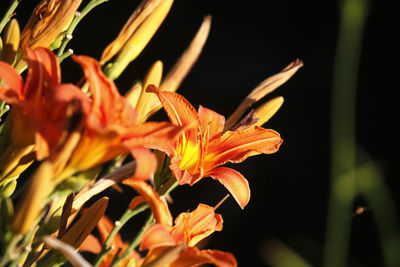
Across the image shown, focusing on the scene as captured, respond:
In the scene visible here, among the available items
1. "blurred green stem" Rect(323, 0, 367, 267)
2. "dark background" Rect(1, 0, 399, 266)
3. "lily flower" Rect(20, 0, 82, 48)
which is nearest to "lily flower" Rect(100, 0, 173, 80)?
"lily flower" Rect(20, 0, 82, 48)

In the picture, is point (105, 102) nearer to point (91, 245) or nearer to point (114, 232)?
point (114, 232)

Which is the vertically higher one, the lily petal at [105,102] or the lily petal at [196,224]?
the lily petal at [105,102]

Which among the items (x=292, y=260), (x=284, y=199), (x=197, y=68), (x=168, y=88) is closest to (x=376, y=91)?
(x=284, y=199)

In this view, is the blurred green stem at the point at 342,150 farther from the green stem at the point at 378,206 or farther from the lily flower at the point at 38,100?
the lily flower at the point at 38,100

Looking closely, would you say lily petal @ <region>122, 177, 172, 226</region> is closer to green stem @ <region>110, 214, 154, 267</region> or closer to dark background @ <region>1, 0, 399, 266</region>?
green stem @ <region>110, 214, 154, 267</region>

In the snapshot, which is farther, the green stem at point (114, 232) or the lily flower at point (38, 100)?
the green stem at point (114, 232)

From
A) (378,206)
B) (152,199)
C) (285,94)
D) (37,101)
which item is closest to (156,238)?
(152,199)

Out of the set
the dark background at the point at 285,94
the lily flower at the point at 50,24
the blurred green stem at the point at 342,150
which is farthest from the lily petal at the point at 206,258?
the dark background at the point at 285,94
